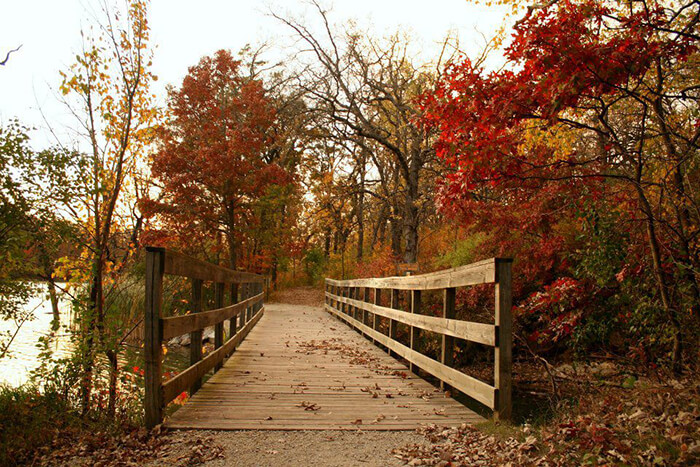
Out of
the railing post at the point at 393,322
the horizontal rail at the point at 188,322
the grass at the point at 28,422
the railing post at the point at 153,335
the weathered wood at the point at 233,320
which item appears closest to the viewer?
the grass at the point at 28,422

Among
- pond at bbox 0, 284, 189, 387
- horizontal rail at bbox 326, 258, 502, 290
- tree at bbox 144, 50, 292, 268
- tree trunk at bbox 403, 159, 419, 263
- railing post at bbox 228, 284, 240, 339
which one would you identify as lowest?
pond at bbox 0, 284, 189, 387

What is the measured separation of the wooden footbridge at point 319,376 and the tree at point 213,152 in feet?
36.0

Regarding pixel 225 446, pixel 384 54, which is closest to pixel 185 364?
pixel 225 446

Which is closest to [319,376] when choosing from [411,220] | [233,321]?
[233,321]

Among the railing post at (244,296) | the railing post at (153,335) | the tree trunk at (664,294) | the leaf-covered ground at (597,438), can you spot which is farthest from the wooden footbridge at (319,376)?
the tree trunk at (664,294)

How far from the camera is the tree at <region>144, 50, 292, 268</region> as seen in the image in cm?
1730

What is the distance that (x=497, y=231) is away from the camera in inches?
332

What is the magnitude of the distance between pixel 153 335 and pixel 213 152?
47.5ft

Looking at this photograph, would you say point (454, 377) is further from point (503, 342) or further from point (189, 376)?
point (189, 376)

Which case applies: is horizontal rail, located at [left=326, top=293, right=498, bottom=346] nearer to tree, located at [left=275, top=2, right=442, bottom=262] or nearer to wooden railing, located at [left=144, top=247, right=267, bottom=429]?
wooden railing, located at [left=144, top=247, right=267, bottom=429]

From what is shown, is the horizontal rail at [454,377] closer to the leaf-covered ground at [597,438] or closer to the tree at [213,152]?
the leaf-covered ground at [597,438]

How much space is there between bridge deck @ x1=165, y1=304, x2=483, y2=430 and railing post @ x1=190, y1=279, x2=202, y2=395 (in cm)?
10

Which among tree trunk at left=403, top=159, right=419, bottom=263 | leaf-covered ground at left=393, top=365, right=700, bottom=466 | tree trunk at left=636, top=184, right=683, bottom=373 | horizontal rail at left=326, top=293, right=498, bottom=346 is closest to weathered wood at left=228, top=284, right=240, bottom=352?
horizontal rail at left=326, top=293, right=498, bottom=346

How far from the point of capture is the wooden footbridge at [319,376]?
3580 millimetres
